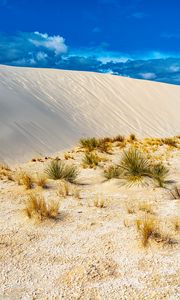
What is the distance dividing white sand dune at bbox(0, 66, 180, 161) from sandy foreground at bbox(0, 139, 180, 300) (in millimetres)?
5681

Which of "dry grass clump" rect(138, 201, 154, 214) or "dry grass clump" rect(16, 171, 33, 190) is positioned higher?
"dry grass clump" rect(16, 171, 33, 190)

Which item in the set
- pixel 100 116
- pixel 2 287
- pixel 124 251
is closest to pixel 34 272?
pixel 2 287

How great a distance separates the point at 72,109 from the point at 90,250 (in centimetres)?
1548

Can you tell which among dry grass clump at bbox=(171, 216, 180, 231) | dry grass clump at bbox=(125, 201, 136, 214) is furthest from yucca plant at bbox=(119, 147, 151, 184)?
dry grass clump at bbox=(171, 216, 180, 231)

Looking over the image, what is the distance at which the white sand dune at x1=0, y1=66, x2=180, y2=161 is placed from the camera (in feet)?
49.4

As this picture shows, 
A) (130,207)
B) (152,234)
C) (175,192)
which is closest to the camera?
(152,234)

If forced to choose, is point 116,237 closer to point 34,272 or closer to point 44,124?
point 34,272

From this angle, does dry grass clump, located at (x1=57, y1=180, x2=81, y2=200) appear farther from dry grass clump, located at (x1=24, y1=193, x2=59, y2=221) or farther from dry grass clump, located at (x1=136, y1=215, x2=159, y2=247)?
dry grass clump, located at (x1=136, y1=215, x2=159, y2=247)

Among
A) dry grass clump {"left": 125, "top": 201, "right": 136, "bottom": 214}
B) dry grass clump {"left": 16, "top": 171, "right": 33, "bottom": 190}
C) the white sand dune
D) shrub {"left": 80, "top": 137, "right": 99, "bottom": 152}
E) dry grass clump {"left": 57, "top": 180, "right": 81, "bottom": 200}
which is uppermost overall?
the white sand dune

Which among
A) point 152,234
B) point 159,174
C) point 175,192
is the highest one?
point 159,174

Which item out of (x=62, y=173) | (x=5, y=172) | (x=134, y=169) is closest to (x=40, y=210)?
(x=62, y=173)

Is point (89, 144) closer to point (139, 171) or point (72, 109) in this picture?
point (139, 171)

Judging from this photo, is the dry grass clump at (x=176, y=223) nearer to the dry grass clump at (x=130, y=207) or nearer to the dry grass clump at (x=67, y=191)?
the dry grass clump at (x=130, y=207)

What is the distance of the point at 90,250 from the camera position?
5.63m
